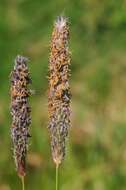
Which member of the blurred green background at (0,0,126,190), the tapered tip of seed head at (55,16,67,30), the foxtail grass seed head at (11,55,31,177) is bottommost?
the foxtail grass seed head at (11,55,31,177)

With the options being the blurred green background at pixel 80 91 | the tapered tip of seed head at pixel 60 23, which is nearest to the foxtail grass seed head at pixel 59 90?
the tapered tip of seed head at pixel 60 23

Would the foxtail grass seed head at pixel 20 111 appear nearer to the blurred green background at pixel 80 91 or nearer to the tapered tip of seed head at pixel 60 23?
the tapered tip of seed head at pixel 60 23

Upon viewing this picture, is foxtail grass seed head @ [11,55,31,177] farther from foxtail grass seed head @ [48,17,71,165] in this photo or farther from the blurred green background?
the blurred green background

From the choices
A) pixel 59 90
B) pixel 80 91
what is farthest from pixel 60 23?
pixel 80 91

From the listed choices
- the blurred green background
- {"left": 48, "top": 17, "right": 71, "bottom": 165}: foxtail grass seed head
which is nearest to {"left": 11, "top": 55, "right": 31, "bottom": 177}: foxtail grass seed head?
{"left": 48, "top": 17, "right": 71, "bottom": 165}: foxtail grass seed head

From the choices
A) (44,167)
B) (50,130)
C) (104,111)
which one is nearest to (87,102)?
(104,111)

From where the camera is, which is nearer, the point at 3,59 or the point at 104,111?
the point at 104,111

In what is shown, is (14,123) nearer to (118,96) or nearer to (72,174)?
(72,174)
